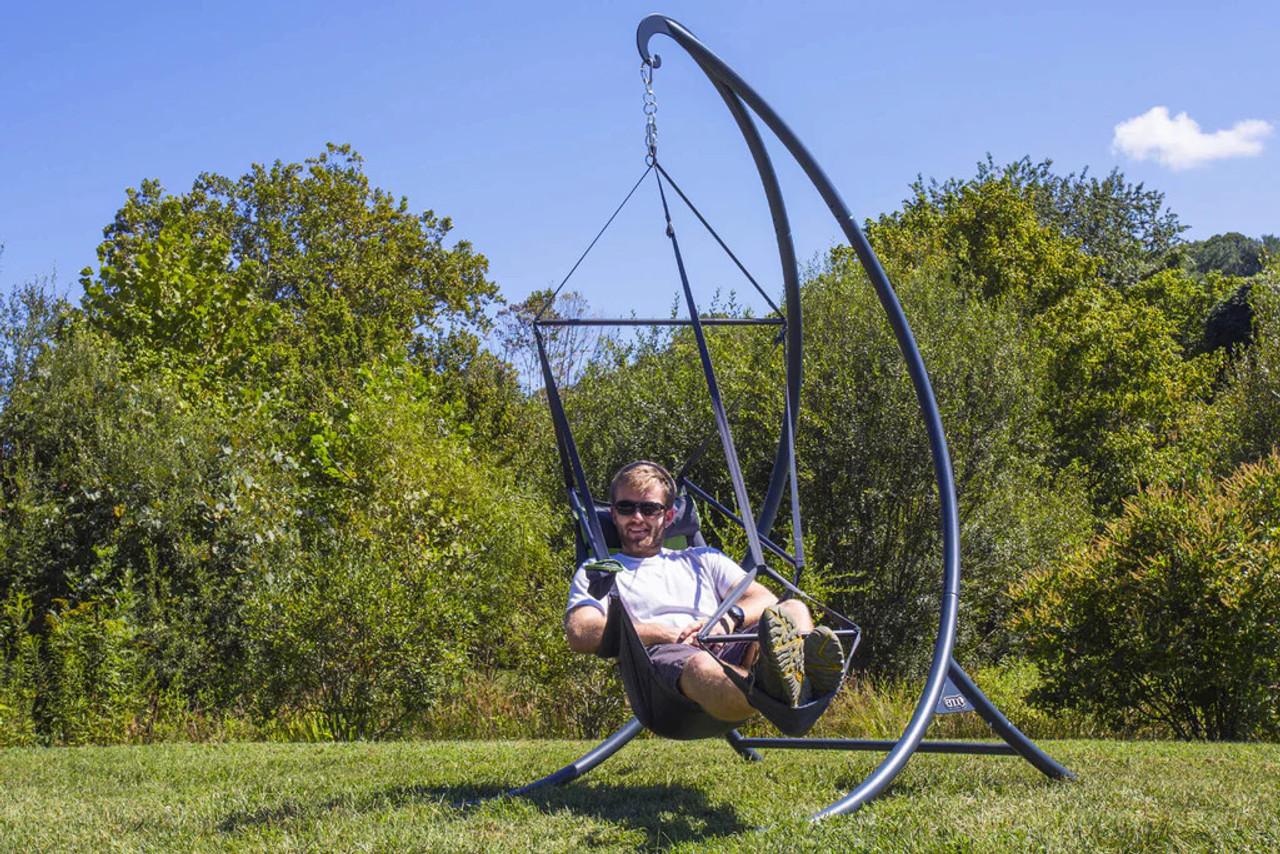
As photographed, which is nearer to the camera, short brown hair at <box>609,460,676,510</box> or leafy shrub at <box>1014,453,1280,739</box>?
short brown hair at <box>609,460,676,510</box>

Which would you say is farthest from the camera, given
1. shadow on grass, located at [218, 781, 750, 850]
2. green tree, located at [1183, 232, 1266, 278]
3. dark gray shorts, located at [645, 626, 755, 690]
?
green tree, located at [1183, 232, 1266, 278]

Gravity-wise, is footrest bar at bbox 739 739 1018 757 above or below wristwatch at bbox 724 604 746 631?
below

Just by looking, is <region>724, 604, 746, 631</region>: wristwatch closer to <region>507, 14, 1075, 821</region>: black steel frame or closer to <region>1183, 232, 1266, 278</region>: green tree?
Answer: <region>507, 14, 1075, 821</region>: black steel frame

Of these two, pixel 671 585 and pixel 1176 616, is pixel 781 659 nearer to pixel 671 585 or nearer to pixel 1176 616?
pixel 671 585

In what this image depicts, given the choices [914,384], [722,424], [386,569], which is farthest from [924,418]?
[386,569]

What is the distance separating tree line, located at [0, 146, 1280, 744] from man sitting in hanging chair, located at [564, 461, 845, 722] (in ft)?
→ 2.76

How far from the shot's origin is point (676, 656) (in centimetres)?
357

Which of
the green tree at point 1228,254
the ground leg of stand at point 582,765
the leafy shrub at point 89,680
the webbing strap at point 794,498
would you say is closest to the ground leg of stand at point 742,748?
the ground leg of stand at point 582,765

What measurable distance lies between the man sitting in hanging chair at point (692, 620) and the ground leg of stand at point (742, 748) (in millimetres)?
1296

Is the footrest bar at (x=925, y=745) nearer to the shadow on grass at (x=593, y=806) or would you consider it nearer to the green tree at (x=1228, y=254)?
the shadow on grass at (x=593, y=806)

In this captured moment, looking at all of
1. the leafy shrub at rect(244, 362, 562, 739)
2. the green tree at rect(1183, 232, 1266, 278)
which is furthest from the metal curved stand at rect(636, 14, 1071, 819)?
the green tree at rect(1183, 232, 1266, 278)

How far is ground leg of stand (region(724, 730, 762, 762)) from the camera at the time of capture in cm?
532

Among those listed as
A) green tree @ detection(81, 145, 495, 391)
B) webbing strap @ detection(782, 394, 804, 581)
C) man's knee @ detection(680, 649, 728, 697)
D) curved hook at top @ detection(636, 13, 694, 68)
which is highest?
green tree @ detection(81, 145, 495, 391)

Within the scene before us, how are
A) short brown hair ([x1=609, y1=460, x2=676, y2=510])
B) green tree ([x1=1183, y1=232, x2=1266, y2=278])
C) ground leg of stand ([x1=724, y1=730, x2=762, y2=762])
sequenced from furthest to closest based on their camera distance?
green tree ([x1=1183, y1=232, x2=1266, y2=278]), ground leg of stand ([x1=724, y1=730, x2=762, y2=762]), short brown hair ([x1=609, y1=460, x2=676, y2=510])
